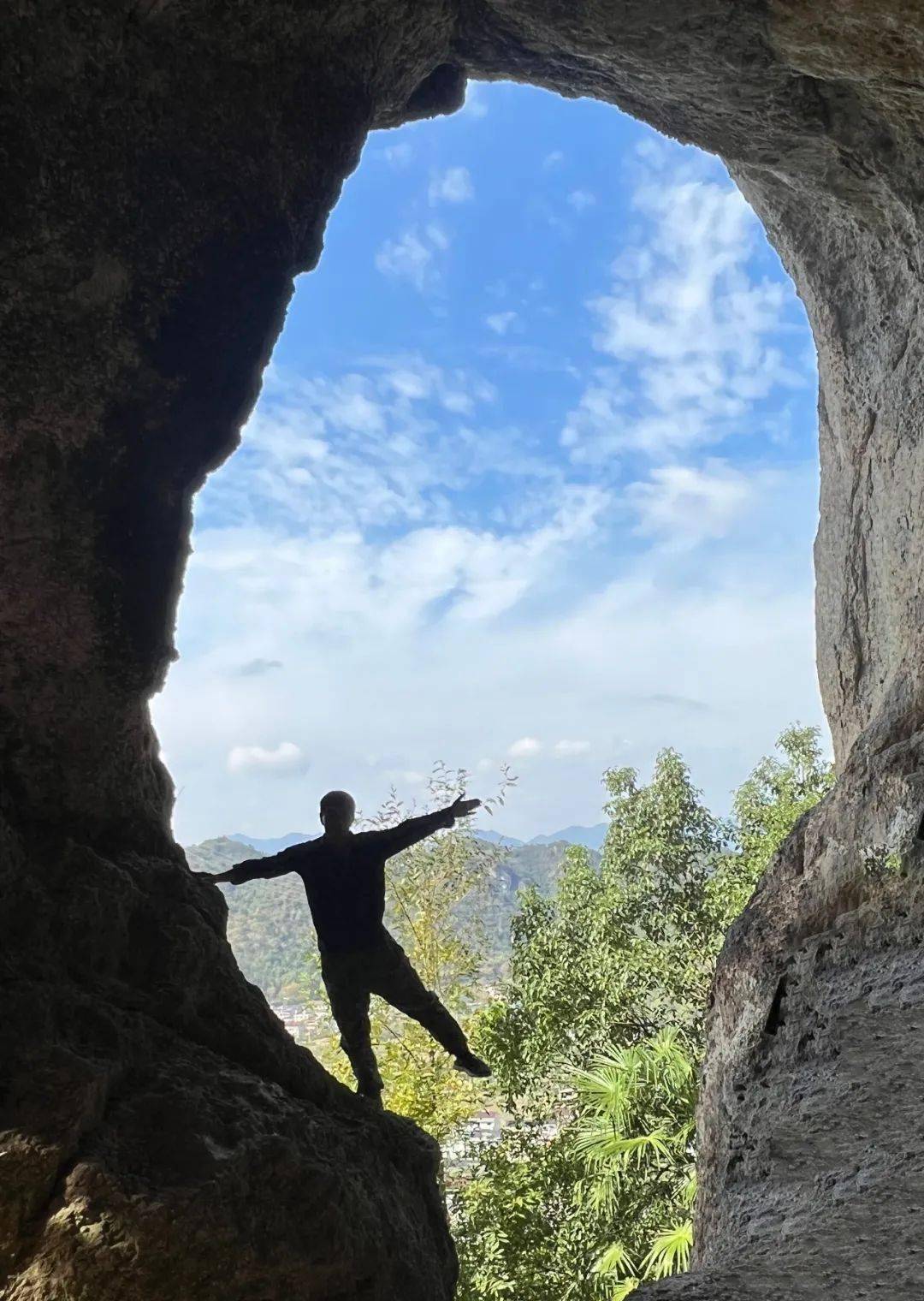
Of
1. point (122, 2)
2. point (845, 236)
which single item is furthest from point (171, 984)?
point (845, 236)

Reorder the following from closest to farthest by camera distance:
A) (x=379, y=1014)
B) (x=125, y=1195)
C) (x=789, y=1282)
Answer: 1. (x=789, y=1282)
2. (x=125, y=1195)
3. (x=379, y=1014)

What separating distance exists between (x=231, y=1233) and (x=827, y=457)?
261 inches

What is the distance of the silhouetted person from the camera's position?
4.66 m

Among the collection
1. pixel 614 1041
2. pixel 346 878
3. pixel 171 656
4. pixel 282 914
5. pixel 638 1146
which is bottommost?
pixel 638 1146

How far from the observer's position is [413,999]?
470 cm

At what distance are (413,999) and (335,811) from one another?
1.04 meters

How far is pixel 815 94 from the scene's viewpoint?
16.7 feet

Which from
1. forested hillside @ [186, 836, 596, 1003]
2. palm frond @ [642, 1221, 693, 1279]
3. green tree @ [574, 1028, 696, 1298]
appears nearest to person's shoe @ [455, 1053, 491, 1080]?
palm frond @ [642, 1221, 693, 1279]

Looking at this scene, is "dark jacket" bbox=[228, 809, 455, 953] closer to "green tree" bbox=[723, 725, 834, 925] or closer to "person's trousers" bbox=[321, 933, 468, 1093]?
"person's trousers" bbox=[321, 933, 468, 1093]

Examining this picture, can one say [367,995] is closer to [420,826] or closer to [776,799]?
[420,826]

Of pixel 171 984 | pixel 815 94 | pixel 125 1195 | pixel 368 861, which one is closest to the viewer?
pixel 125 1195

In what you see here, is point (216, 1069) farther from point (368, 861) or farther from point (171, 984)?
point (368, 861)

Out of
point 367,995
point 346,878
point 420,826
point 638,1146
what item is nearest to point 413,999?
point 367,995

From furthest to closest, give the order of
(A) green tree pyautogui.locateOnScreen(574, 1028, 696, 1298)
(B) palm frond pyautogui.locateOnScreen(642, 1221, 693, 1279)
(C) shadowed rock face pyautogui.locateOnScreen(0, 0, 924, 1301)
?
(A) green tree pyautogui.locateOnScreen(574, 1028, 696, 1298)
(B) palm frond pyautogui.locateOnScreen(642, 1221, 693, 1279)
(C) shadowed rock face pyautogui.locateOnScreen(0, 0, 924, 1301)
